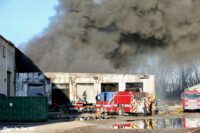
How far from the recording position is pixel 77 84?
4247 cm

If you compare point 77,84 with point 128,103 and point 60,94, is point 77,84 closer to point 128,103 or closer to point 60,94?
point 60,94

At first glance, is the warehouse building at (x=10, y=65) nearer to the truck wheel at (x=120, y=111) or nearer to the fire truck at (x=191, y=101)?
the truck wheel at (x=120, y=111)

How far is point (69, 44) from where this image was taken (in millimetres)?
39312

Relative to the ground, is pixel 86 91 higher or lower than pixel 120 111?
higher

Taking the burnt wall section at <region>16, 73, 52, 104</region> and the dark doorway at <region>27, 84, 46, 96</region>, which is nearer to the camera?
the burnt wall section at <region>16, 73, 52, 104</region>

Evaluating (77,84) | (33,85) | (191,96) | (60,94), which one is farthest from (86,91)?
(191,96)

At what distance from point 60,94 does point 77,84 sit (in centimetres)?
221

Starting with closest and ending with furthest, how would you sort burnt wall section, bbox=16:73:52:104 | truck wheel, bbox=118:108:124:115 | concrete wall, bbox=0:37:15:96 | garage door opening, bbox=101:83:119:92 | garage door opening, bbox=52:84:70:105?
1. truck wheel, bbox=118:108:124:115
2. concrete wall, bbox=0:37:15:96
3. burnt wall section, bbox=16:73:52:104
4. garage door opening, bbox=52:84:70:105
5. garage door opening, bbox=101:83:119:92

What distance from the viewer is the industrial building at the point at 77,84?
1633 inches

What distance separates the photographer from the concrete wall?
32388 mm

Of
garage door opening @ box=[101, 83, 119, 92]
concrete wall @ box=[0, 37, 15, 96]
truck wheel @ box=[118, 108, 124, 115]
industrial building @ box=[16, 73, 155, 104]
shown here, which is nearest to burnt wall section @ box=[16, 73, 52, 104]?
industrial building @ box=[16, 73, 155, 104]

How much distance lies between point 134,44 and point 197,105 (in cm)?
843

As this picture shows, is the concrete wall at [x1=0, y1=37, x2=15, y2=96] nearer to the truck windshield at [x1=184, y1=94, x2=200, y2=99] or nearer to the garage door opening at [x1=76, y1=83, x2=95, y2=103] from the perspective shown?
the garage door opening at [x1=76, y1=83, x2=95, y2=103]

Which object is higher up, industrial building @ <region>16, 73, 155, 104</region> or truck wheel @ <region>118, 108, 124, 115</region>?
industrial building @ <region>16, 73, 155, 104</region>
